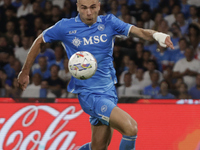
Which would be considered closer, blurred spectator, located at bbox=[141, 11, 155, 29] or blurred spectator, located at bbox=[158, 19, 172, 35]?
blurred spectator, located at bbox=[158, 19, 172, 35]

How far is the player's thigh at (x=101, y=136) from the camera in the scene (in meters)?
3.57

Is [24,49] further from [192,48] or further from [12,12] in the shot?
[192,48]

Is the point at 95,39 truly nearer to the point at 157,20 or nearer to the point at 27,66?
the point at 27,66

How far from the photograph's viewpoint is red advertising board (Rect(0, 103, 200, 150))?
4.25m

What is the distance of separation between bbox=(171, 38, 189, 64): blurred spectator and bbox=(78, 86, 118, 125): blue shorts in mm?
3343

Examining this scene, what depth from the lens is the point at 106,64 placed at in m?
3.57

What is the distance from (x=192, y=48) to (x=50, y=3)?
11.7 feet

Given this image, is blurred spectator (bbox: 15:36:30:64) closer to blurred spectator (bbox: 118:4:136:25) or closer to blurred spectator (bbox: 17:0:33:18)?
blurred spectator (bbox: 17:0:33:18)

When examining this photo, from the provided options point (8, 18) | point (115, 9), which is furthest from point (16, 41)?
point (115, 9)

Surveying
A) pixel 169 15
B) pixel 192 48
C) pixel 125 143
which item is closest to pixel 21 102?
pixel 125 143

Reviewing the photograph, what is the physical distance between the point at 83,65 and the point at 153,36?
28.6 inches

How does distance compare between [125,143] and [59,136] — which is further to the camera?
[59,136]

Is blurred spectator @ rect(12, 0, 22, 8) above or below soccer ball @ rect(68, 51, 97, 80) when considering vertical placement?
above

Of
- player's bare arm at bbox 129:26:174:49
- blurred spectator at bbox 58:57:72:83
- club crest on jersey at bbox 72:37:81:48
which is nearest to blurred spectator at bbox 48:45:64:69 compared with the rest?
blurred spectator at bbox 58:57:72:83
